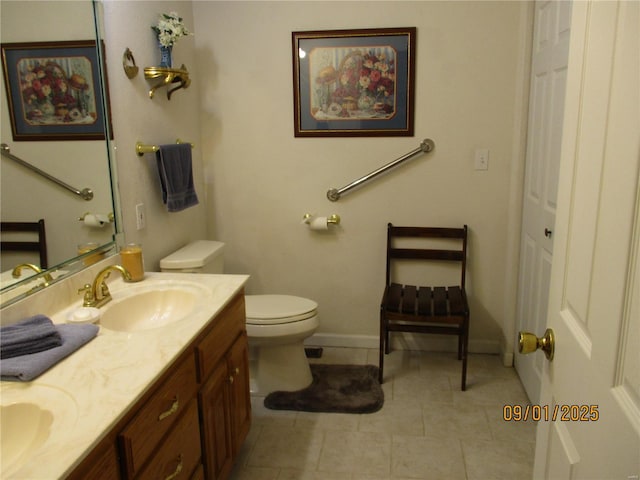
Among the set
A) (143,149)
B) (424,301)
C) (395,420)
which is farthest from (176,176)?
(395,420)

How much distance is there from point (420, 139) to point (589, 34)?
6.43 ft

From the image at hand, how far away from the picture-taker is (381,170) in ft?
9.30

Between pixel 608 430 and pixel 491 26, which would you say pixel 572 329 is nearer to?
pixel 608 430

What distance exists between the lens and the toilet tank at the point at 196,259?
2354mm

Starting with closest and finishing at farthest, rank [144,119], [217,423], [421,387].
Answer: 1. [217,423]
2. [144,119]
3. [421,387]

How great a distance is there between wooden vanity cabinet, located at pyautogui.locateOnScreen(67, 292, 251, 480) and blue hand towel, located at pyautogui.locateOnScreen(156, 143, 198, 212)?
26.0 inches

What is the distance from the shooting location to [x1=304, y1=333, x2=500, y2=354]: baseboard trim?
3.02 meters

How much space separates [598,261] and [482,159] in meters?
2.11

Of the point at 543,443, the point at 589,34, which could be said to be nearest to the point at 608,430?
the point at 543,443

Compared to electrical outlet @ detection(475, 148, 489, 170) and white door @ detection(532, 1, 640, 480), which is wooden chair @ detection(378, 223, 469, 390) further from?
white door @ detection(532, 1, 640, 480)

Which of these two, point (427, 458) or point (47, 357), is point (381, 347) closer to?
point (427, 458)

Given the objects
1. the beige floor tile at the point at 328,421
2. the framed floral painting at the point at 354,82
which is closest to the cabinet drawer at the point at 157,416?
the beige floor tile at the point at 328,421

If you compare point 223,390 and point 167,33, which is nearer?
point 223,390

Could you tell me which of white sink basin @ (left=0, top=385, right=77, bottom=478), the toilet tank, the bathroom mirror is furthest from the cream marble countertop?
the toilet tank
